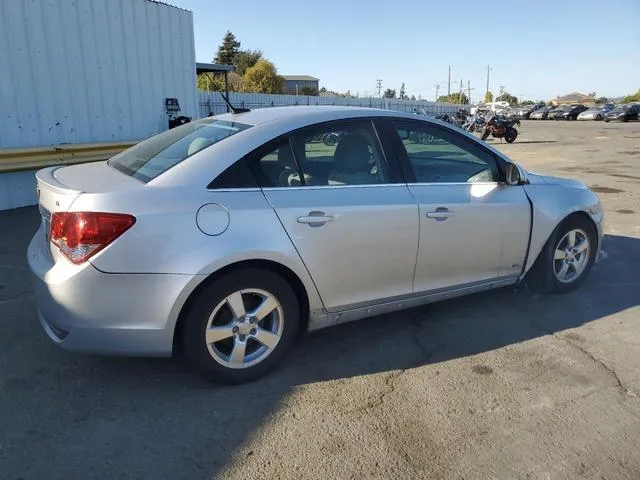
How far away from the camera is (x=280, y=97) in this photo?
2481 centimetres

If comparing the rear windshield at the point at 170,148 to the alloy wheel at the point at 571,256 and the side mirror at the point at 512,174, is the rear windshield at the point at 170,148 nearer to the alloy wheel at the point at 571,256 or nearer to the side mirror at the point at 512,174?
the side mirror at the point at 512,174

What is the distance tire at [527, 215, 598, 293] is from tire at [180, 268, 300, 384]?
2.34m

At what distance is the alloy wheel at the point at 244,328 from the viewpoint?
312cm

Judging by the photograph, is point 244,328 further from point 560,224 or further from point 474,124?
point 474,124

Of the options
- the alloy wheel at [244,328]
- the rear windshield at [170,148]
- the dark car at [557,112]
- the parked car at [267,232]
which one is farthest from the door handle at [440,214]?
the dark car at [557,112]

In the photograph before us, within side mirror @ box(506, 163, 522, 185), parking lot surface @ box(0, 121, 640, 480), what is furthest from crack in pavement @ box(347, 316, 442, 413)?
side mirror @ box(506, 163, 522, 185)

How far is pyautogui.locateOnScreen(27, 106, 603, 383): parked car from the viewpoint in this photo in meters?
2.89

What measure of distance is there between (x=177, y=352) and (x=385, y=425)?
1.33 m

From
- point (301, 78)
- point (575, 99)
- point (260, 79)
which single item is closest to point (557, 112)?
point (260, 79)

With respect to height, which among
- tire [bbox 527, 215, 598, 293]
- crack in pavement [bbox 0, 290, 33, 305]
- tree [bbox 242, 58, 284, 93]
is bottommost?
crack in pavement [bbox 0, 290, 33, 305]

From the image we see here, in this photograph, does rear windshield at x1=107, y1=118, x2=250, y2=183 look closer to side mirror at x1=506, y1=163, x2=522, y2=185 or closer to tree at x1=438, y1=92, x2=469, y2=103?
side mirror at x1=506, y1=163, x2=522, y2=185

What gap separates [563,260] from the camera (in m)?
4.68

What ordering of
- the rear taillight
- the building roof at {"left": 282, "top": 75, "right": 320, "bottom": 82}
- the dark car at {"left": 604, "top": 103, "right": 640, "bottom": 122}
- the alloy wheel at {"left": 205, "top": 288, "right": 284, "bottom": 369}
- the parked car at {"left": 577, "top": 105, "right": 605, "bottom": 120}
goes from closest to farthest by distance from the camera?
the rear taillight < the alloy wheel at {"left": 205, "top": 288, "right": 284, "bottom": 369} < the dark car at {"left": 604, "top": 103, "right": 640, "bottom": 122} < the parked car at {"left": 577, "top": 105, "right": 605, "bottom": 120} < the building roof at {"left": 282, "top": 75, "right": 320, "bottom": 82}

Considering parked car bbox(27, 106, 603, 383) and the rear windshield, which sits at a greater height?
the rear windshield
